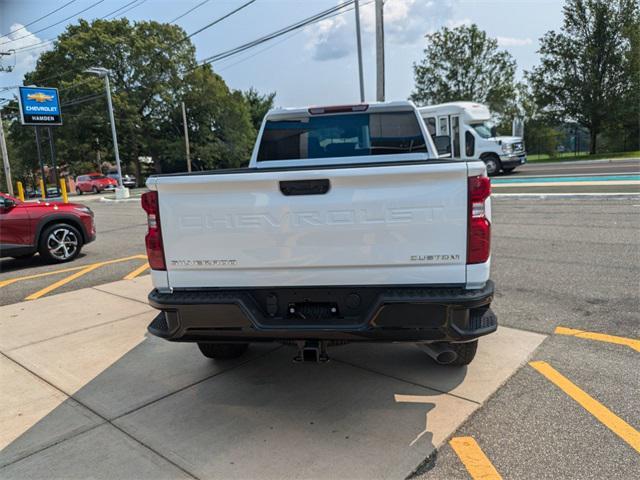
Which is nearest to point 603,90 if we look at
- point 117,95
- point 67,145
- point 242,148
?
point 242,148

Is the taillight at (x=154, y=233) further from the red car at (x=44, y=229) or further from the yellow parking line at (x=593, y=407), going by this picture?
the red car at (x=44, y=229)

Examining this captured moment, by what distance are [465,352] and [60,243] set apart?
7.82 metres

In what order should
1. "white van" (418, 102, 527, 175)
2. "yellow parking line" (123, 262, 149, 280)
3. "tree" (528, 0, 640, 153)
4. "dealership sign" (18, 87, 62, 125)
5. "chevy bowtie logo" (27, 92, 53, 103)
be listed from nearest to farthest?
"yellow parking line" (123, 262, 149, 280)
"white van" (418, 102, 527, 175)
"dealership sign" (18, 87, 62, 125)
"chevy bowtie logo" (27, 92, 53, 103)
"tree" (528, 0, 640, 153)

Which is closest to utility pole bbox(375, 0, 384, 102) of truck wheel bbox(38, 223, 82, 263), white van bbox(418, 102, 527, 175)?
white van bbox(418, 102, 527, 175)

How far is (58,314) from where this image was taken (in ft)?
18.4

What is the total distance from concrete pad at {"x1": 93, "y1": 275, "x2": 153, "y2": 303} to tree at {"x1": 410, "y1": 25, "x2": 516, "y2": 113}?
149ft

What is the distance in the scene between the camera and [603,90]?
34156mm

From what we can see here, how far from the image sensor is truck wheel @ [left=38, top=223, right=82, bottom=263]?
8438 mm

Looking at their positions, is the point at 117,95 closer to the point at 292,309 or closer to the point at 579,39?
the point at 579,39

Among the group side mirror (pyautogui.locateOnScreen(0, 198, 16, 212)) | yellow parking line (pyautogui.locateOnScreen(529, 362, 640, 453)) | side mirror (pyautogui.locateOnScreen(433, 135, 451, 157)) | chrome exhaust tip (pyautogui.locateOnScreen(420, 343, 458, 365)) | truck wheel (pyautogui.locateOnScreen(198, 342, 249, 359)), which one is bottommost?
yellow parking line (pyautogui.locateOnScreen(529, 362, 640, 453))

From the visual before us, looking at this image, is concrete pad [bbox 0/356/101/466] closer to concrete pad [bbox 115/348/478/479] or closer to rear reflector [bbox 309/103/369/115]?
concrete pad [bbox 115/348/478/479]

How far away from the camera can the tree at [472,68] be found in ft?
152

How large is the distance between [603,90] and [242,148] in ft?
105

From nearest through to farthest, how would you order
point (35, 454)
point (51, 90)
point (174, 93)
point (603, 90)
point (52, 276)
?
point (35, 454) → point (52, 276) → point (51, 90) → point (603, 90) → point (174, 93)
